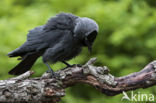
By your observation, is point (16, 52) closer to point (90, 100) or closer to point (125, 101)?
point (125, 101)

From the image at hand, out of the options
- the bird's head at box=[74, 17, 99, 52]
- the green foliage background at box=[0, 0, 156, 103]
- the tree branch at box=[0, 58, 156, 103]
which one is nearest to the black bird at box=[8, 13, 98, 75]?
the bird's head at box=[74, 17, 99, 52]

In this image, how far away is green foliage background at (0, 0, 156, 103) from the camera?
5.38 m

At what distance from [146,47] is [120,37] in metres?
0.66

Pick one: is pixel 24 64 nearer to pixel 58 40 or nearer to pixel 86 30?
pixel 58 40

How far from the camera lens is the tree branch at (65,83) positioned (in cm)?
323

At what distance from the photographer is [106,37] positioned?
19.0ft

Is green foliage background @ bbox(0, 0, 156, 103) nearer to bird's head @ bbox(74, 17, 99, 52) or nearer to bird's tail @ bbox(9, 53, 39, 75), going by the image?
bird's tail @ bbox(9, 53, 39, 75)

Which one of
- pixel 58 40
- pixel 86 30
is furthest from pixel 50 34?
pixel 86 30

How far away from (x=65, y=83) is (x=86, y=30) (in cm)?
76

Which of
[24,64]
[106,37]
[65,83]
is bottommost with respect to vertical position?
A: [65,83]

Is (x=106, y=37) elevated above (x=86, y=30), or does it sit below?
above

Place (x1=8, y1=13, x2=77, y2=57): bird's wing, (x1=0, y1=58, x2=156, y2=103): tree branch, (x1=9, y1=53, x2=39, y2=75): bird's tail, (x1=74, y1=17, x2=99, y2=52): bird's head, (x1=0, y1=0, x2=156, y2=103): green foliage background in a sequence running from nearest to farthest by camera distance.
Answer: (x1=0, y1=58, x2=156, y2=103): tree branch, (x1=74, y1=17, x2=99, y2=52): bird's head, (x1=8, y1=13, x2=77, y2=57): bird's wing, (x1=9, y1=53, x2=39, y2=75): bird's tail, (x1=0, y1=0, x2=156, y2=103): green foliage background

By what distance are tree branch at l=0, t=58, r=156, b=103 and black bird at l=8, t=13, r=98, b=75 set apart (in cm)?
46

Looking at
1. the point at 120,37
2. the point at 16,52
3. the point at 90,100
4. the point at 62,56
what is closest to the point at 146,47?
the point at 120,37
